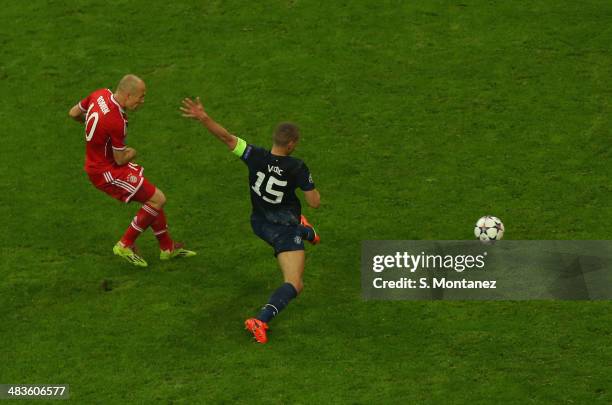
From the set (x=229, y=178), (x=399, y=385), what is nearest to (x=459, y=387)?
(x=399, y=385)

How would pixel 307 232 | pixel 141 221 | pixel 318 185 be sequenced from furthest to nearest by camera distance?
pixel 318 185
pixel 141 221
pixel 307 232

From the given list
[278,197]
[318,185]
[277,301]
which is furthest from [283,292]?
[318,185]

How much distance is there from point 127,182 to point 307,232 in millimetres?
2313

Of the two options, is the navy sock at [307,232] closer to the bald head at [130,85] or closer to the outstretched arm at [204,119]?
the outstretched arm at [204,119]

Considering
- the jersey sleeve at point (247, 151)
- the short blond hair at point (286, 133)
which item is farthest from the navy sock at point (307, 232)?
the short blond hair at point (286, 133)

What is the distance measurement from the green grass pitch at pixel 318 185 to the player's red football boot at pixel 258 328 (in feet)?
0.57

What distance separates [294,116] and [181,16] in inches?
152

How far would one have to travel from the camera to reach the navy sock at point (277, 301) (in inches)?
486

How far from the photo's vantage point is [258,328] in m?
12.3

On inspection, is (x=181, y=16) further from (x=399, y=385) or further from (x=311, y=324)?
(x=399, y=385)

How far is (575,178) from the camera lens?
15.7 m

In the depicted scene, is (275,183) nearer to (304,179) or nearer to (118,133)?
(304,179)

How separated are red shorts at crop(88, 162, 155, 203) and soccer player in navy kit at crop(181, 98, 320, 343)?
Result: 1480 millimetres

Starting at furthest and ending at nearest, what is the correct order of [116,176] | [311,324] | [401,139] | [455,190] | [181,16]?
[181,16] < [401,139] < [455,190] < [116,176] < [311,324]
